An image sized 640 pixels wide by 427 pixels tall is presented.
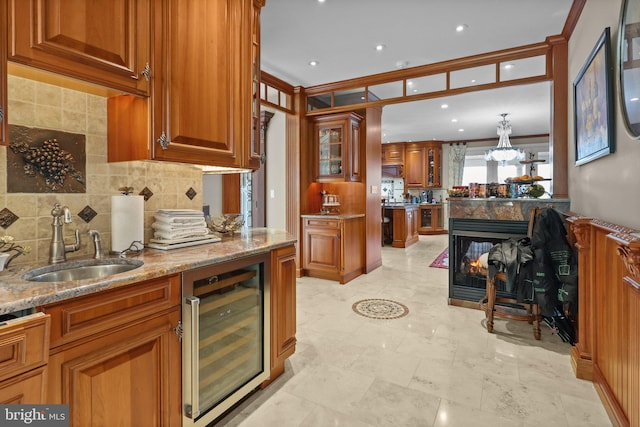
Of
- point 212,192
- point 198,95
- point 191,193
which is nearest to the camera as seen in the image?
point 198,95

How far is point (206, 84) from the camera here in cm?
191

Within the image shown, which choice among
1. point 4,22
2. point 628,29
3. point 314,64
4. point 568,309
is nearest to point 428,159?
point 314,64

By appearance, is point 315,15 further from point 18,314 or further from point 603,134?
point 18,314

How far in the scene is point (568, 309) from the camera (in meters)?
2.76

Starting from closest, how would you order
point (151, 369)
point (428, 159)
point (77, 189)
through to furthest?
point (151, 369) < point (77, 189) < point (428, 159)

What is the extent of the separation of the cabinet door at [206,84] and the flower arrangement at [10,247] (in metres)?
0.69

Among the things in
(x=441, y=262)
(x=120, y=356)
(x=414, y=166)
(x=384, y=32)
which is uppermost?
(x=384, y=32)

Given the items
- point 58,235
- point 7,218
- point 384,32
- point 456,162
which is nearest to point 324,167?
point 384,32

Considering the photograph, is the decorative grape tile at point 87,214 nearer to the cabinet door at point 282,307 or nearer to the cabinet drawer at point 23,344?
the cabinet drawer at point 23,344

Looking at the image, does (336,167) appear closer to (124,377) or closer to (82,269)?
(82,269)

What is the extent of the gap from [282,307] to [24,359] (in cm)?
135

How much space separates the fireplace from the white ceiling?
5.99 ft

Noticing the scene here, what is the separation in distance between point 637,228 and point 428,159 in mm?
8355

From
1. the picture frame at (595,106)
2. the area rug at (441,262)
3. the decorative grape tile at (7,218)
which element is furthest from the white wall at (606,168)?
the decorative grape tile at (7,218)
